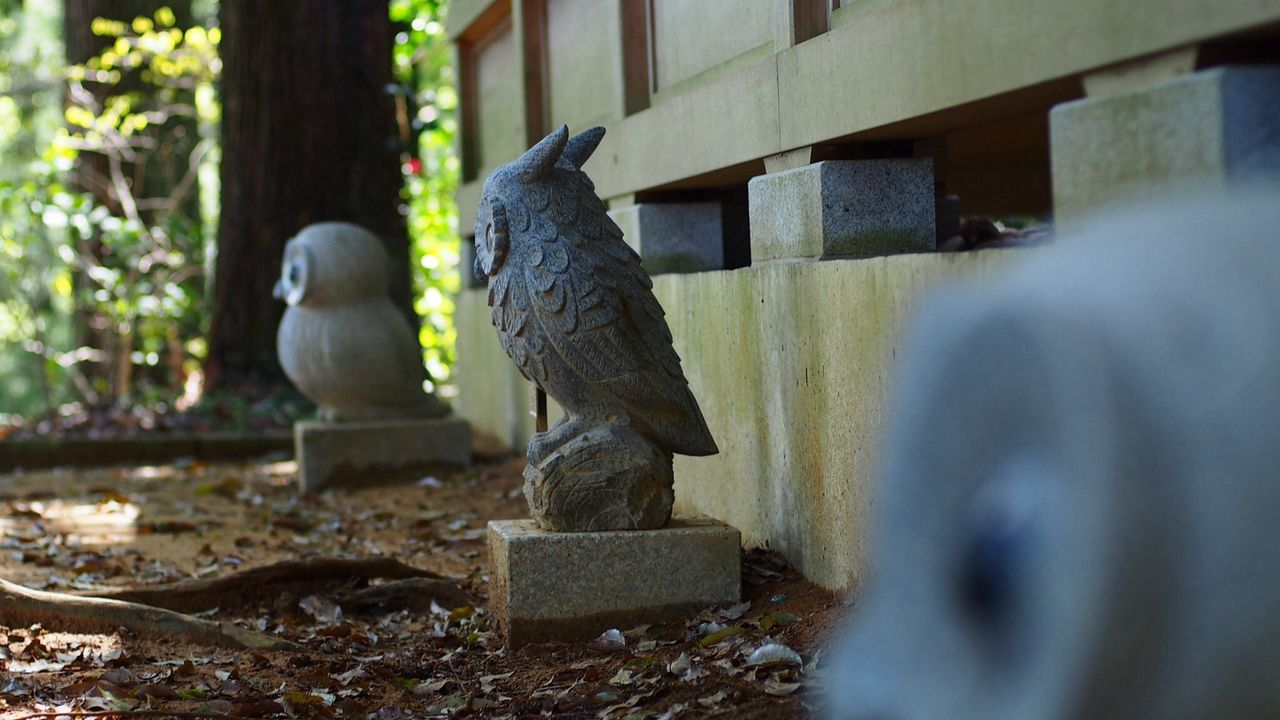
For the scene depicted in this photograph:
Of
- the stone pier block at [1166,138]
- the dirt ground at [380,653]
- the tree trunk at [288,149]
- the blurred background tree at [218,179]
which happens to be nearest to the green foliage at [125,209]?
the blurred background tree at [218,179]

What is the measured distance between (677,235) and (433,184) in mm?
10416

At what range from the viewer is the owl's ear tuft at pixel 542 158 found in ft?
14.7

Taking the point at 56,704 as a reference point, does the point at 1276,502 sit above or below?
above

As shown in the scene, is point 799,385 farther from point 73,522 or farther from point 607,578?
point 73,522

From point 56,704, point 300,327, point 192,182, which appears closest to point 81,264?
point 192,182

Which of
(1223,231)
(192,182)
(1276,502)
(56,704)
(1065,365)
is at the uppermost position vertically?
(192,182)

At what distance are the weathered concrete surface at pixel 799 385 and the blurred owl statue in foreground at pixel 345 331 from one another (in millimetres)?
2845

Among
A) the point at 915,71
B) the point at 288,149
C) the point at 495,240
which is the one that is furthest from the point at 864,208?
the point at 288,149

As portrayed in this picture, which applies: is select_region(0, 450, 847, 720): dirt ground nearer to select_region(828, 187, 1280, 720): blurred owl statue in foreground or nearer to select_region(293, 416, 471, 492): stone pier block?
select_region(828, 187, 1280, 720): blurred owl statue in foreground

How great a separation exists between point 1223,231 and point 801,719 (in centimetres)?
167

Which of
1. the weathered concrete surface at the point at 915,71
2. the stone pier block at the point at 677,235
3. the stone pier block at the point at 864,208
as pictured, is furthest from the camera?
the stone pier block at the point at 677,235

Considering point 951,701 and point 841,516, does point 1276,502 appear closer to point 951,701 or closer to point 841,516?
point 951,701

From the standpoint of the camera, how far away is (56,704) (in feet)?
13.1

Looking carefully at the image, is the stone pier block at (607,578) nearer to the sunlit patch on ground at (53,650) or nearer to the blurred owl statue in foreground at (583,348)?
the blurred owl statue in foreground at (583,348)
